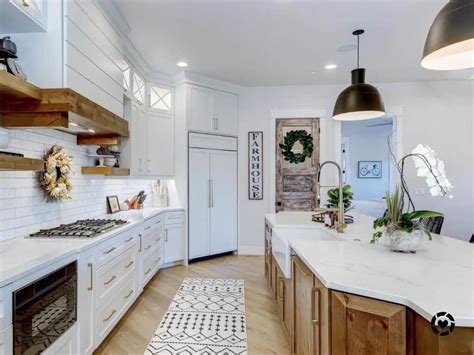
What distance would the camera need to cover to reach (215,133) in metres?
4.89

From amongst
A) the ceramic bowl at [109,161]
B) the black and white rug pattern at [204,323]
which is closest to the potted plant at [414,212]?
the black and white rug pattern at [204,323]

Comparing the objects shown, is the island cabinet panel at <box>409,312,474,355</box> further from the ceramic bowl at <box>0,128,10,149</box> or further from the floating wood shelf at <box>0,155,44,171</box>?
the ceramic bowl at <box>0,128,10,149</box>

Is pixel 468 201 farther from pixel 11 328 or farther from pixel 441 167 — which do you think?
pixel 11 328

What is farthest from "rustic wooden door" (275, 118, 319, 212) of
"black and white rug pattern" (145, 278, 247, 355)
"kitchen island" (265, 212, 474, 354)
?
"kitchen island" (265, 212, 474, 354)

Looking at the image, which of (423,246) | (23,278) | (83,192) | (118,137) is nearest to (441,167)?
(423,246)

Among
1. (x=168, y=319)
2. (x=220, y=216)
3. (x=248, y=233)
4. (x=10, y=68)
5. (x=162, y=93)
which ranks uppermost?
(x=162, y=93)

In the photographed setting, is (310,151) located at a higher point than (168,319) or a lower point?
higher

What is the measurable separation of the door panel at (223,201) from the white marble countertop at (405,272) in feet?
10.1

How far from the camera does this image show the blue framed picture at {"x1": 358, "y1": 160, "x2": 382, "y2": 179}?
29.5 ft

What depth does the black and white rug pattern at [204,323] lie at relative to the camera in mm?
2326

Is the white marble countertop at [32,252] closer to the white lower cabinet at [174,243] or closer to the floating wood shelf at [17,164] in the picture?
the floating wood shelf at [17,164]

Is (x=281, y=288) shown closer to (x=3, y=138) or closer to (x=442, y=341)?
(x=442, y=341)

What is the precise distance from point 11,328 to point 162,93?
12.5 feet

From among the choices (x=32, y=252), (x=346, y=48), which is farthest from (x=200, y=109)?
(x=32, y=252)
